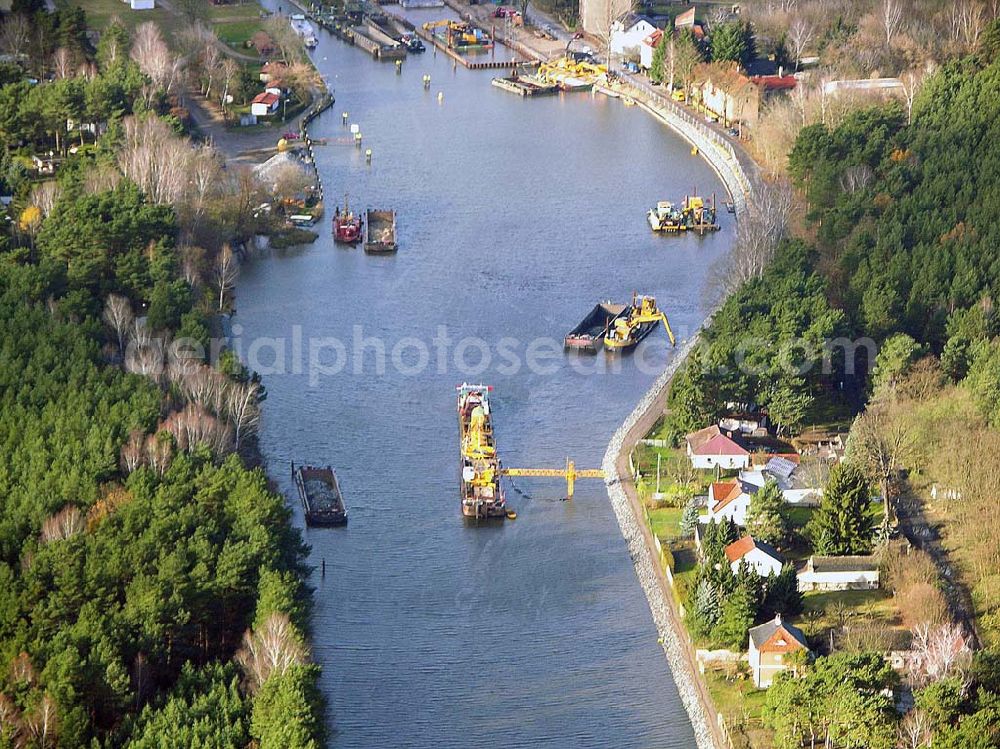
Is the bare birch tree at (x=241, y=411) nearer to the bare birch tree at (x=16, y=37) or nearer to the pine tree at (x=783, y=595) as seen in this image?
the pine tree at (x=783, y=595)

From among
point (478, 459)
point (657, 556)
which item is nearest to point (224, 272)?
point (478, 459)

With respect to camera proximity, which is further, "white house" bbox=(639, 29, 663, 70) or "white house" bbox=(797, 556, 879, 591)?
"white house" bbox=(639, 29, 663, 70)

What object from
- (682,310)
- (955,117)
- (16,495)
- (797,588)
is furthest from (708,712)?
(955,117)

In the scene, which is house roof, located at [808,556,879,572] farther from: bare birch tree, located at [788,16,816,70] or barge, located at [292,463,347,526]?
bare birch tree, located at [788,16,816,70]

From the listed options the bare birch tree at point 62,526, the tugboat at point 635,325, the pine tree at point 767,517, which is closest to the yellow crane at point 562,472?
the pine tree at point 767,517

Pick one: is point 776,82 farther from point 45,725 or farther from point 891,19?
point 45,725

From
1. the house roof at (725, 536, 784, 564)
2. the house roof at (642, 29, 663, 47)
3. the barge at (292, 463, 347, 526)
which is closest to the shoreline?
the house roof at (725, 536, 784, 564)
